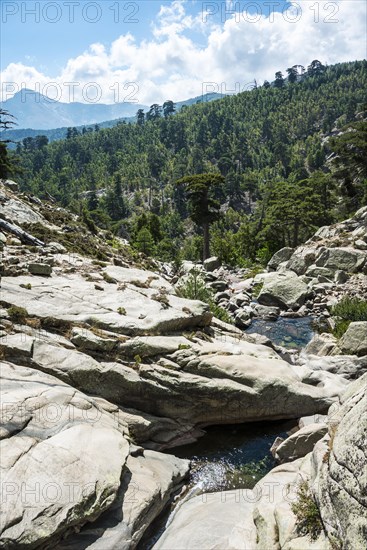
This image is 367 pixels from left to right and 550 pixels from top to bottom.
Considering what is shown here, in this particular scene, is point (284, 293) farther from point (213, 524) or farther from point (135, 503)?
point (135, 503)

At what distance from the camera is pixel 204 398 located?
54.5ft

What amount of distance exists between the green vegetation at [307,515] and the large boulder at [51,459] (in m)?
4.98

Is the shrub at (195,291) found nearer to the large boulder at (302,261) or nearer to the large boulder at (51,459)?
the large boulder at (51,459)

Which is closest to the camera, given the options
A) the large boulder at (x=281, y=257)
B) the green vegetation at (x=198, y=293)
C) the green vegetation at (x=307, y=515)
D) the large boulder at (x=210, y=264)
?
the green vegetation at (x=307, y=515)

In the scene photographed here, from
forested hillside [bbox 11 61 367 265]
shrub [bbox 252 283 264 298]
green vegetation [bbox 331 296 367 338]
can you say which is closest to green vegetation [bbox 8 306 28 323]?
green vegetation [bbox 331 296 367 338]

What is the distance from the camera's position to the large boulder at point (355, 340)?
72.8 feet

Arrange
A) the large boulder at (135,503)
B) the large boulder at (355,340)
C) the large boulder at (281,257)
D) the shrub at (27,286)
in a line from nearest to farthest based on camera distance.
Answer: the large boulder at (135,503) < the shrub at (27,286) < the large boulder at (355,340) < the large boulder at (281,257)

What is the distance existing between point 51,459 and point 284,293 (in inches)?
1133

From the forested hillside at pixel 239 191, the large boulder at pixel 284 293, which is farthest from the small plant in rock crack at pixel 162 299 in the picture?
the forested hillside at pixel 239 191

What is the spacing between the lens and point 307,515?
8750 millimetres

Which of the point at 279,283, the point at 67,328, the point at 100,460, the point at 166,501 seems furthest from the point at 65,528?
the point at 279,283

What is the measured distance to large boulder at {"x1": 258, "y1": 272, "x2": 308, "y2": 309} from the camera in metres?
35.1

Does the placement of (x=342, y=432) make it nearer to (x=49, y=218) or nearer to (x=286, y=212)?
(x=49, y=218)

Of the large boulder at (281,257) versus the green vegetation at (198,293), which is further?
the large boulder at (281,257)
